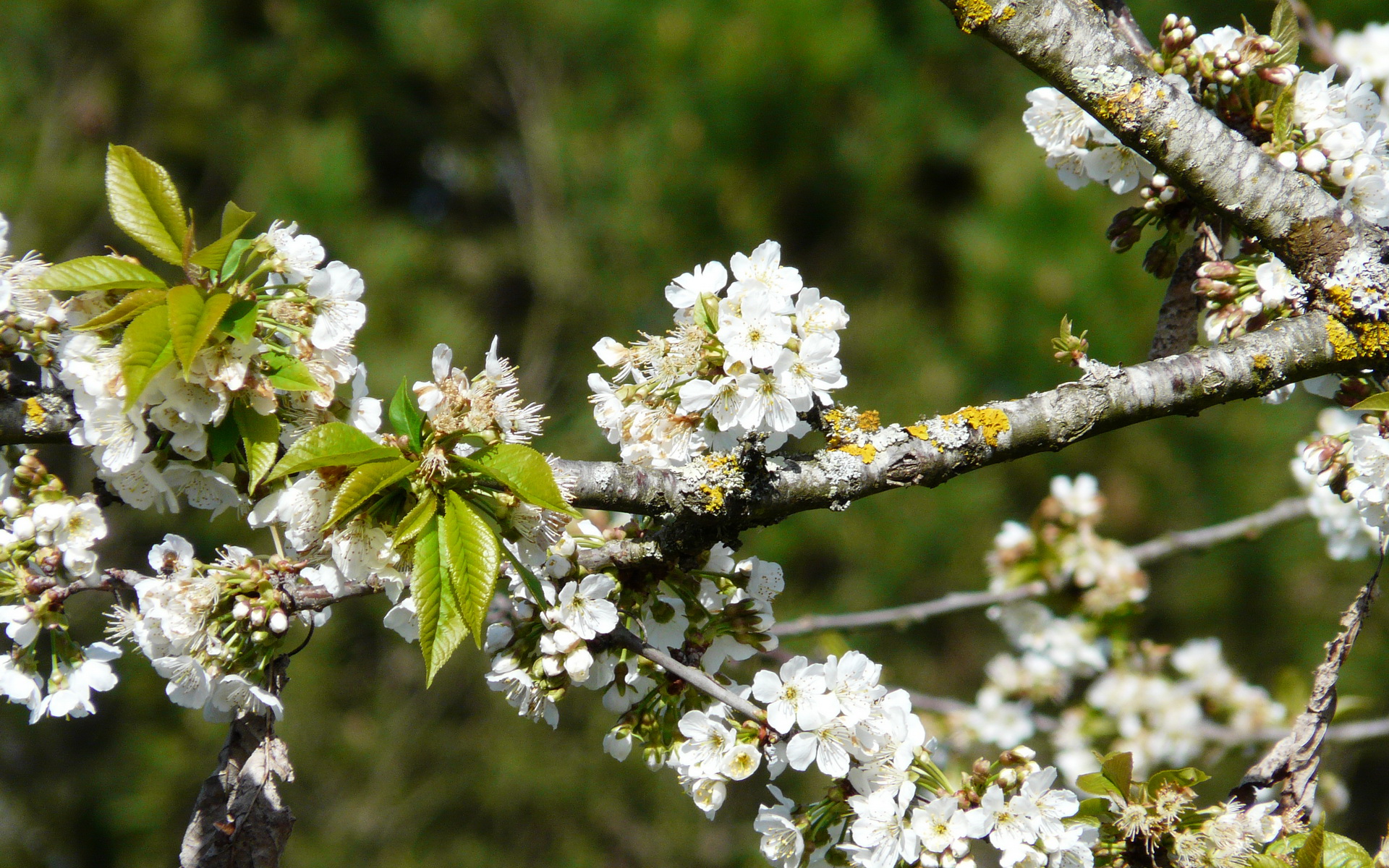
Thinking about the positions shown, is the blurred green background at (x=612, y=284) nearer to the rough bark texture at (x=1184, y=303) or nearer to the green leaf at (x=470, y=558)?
the rough bark texture at (x=1184, y=303)

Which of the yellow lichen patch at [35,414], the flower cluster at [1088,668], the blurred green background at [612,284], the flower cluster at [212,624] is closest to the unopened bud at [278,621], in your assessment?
the flower cluster at [212,624]

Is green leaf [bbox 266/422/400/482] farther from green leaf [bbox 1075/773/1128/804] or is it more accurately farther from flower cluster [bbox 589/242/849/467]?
green leaf [bbox 1075/773/1128/804]

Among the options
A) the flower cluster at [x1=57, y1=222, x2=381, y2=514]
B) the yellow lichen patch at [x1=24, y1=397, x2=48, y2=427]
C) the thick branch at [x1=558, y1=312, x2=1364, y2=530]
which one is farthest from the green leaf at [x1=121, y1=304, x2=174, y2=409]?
the thick branch at [x1=558, y1=312, x2=1364, y2=530]

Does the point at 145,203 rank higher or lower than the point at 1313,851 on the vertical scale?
higher

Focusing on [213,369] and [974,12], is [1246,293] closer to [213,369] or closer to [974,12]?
[974,12]

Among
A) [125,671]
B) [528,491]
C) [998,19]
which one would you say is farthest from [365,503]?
[125,671]

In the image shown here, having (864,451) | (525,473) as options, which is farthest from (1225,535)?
(525,473)

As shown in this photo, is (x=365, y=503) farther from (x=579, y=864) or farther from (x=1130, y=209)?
(x=579, y=864)
